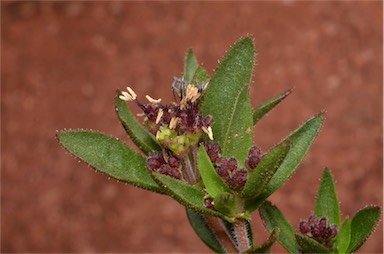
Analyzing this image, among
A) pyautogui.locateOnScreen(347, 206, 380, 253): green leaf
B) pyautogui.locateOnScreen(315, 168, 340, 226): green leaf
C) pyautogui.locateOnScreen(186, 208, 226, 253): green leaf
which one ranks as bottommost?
pyautogui.locateOnScreen(347, 206, 380, 253): green leaf

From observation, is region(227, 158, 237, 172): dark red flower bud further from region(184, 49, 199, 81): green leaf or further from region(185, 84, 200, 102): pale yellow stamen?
region(184, 49, 199, 81): green leaf

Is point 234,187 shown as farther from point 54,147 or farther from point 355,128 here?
point 54,147

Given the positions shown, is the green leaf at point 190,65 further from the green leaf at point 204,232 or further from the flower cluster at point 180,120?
the green leaf at point 204,232

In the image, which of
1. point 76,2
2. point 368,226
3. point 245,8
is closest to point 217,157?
point 368,226

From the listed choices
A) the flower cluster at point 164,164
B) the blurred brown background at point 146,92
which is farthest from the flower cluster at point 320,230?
the blurred brown background at point 146,92

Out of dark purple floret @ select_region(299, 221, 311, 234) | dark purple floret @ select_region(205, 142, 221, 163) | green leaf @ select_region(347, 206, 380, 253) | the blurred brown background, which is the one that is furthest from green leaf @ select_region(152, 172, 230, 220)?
the blurred brown background

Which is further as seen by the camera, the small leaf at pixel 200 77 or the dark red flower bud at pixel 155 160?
the small leaf at pixel 200 77
